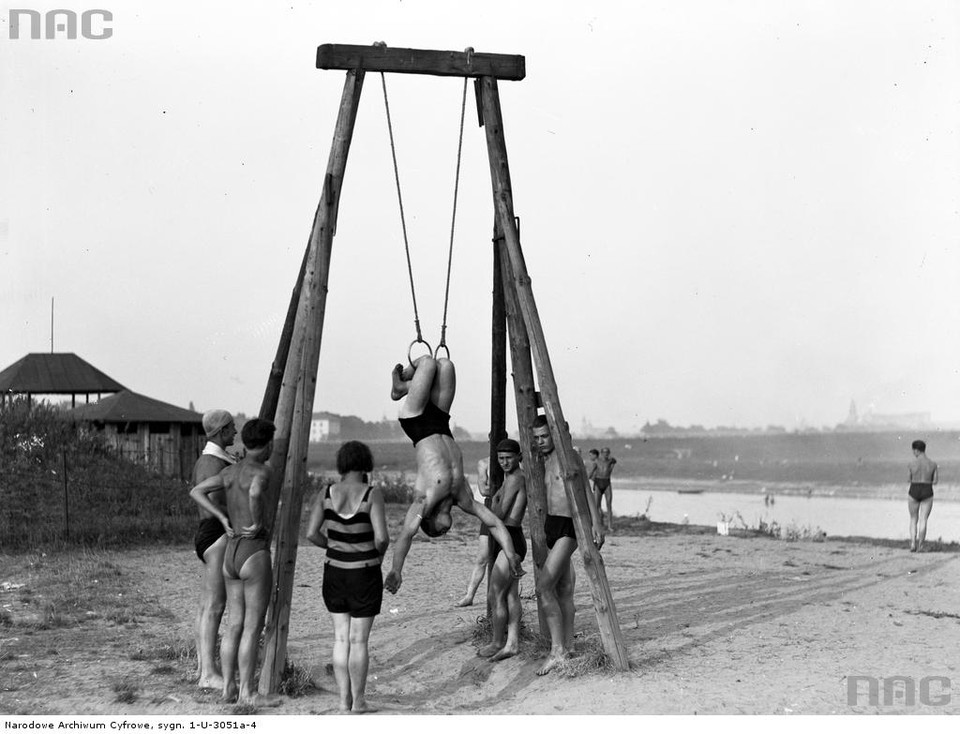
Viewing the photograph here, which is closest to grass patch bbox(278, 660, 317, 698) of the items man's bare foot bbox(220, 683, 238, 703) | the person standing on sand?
man's bare foot bbox(220, 683, 238, 703)

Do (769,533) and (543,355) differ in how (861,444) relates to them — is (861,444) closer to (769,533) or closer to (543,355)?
(769,533)

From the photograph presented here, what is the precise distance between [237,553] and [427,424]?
1.78m

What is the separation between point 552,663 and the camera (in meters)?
7.53

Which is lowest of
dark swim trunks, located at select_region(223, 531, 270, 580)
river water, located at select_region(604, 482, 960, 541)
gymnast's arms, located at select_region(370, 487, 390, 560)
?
river water, located at select_region(604, 482, 960, 541)

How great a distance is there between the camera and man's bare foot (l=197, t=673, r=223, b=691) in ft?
22.6

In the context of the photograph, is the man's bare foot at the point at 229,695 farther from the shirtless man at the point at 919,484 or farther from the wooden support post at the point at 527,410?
the shirtless man at the point at 919,484

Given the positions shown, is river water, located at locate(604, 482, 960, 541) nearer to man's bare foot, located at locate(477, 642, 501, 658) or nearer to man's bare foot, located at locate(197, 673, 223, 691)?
man's bare foot, located at locate(477, 642, 501, 658)

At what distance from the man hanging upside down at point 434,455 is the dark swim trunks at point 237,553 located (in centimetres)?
100

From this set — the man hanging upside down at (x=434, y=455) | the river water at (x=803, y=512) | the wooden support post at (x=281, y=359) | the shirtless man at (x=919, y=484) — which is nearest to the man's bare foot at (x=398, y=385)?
the man hanging upside down at (x=434, y=455)

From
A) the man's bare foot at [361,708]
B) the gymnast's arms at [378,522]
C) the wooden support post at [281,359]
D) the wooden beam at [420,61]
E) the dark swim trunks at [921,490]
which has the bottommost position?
the man's bare foot at [361,708]

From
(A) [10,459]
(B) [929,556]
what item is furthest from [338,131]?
(A) [10,459]

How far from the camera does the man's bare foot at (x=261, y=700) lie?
21.3 ft

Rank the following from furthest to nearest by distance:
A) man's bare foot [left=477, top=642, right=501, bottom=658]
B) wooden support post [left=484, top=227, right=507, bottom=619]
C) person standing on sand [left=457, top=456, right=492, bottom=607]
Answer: person standing on sand [left=457, top=456, right=492, bottom=607], wooden support post [left=484, top=227, right=507, bottom=619], man's bare foot [left=477, top=642, right=501, bottom=658]

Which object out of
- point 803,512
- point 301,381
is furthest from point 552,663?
point 803,512
